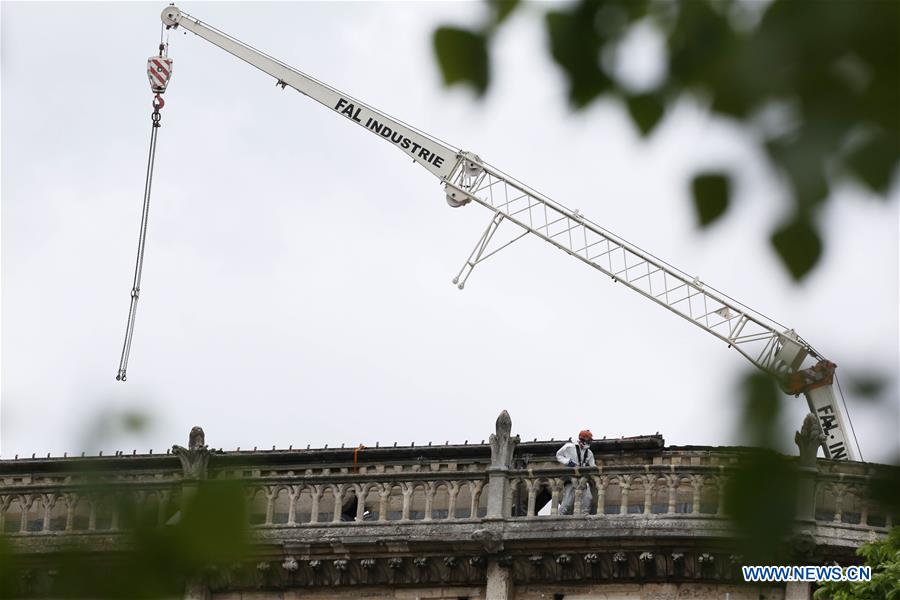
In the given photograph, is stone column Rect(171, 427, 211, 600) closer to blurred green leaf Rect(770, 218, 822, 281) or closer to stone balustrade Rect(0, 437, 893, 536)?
stone balustrade Rect(0, 437, 893, 536)

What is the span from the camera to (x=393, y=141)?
58438 millimetres

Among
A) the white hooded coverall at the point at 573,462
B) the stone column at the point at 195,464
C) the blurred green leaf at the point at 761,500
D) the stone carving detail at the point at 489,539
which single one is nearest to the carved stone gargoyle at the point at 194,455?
the stone column at the point at 195,464

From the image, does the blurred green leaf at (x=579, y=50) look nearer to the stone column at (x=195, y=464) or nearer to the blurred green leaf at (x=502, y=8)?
the blurred green leaf at (x=502, y=8)

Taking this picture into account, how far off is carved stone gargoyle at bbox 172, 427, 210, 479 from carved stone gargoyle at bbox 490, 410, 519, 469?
3.98 m

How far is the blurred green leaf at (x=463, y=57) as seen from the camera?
7895 millimetres

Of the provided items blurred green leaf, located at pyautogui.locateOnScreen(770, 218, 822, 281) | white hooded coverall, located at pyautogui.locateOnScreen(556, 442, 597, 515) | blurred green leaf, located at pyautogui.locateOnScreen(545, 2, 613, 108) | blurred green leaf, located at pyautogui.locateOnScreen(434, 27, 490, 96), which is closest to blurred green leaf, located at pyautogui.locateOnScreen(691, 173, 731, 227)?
blurred green leaf, located at pyautogui.locateOnScreen(770, 218, 822, 281)

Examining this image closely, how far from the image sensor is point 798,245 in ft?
24.2

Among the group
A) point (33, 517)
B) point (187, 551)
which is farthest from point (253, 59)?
point (187, 551)

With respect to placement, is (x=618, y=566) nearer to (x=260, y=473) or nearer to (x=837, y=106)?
(x=260, y=473)

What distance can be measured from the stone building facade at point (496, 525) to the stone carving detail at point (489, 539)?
21 millimetres

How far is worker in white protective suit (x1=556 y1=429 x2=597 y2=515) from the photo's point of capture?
1152 inches

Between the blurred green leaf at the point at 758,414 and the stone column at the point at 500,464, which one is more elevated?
the stone column at the point at 500,464

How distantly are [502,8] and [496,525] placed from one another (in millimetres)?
21592

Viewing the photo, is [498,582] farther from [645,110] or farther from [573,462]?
[645,110]
